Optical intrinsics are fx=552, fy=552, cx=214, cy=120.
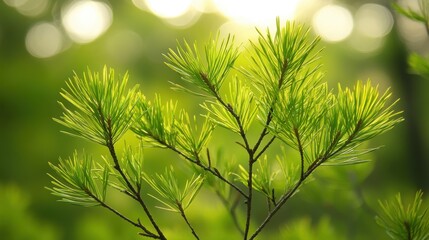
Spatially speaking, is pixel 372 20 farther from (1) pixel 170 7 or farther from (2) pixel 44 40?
(2) pixel 44 40

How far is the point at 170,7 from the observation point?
3332 mm

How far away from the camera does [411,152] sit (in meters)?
3.81

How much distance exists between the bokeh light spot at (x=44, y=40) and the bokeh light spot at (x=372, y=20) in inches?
92.2

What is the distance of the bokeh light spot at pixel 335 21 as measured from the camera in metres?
4.21

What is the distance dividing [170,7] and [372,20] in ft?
6.15

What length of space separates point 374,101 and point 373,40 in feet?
13.7

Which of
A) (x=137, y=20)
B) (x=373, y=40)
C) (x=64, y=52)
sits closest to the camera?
(x=64, y=52)

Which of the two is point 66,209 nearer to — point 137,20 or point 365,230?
point 137,20

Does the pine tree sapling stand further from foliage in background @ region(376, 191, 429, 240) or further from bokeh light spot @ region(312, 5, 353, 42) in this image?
bokeh light spot @ region(312, 5, 353, 42)

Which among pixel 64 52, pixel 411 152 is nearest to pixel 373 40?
pixel 411 152

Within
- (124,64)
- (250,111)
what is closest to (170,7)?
(124,64)

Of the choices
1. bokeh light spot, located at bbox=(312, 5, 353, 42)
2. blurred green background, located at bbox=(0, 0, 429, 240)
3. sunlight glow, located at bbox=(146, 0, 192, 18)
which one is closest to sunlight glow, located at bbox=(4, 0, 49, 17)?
blurred green background, located at bbox=(0, 0, 429, 240)

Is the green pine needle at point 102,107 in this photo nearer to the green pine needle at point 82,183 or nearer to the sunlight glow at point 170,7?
the green pine needle at point 82,183

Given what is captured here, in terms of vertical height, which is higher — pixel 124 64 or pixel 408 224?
pixel 124 64
